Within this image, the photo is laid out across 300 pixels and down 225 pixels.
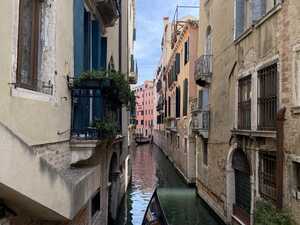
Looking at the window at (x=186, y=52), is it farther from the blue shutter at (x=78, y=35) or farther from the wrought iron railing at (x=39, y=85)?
the wrought iron railing at (x=39, y=85)

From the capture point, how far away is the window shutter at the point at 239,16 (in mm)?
12109

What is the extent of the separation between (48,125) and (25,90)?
836 mm

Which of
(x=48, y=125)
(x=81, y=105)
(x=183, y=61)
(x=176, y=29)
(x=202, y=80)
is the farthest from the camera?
(x=176, y=29)

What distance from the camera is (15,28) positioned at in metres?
4.09

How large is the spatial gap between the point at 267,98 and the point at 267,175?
1.74 meters

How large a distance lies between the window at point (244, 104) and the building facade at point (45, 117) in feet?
15.3

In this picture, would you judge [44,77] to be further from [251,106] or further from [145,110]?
[145,110]

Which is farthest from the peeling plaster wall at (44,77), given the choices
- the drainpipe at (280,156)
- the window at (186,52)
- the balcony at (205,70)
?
the window at (186,52)

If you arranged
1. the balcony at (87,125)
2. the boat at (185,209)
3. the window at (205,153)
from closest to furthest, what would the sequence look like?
the balcony at (87,125), the boat at (185,209), the window at (205,153)

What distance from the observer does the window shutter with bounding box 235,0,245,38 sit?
12.1 metres

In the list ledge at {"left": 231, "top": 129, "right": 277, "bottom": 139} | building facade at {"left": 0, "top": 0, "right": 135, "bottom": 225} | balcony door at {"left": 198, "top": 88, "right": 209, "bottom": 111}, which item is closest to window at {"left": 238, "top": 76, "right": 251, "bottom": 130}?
ledge at {"left": 231, "top": 129, "right": 277, "bottom": 139}

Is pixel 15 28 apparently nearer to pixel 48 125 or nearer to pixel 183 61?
pixel 48 125

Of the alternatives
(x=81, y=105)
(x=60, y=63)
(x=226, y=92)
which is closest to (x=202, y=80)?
(x=226, y=92)

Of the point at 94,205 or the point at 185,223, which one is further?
the point at 185,223
